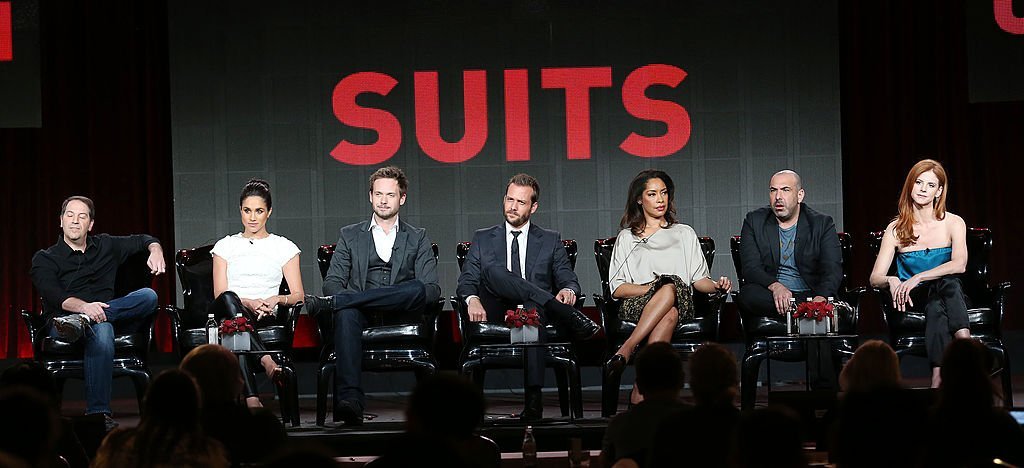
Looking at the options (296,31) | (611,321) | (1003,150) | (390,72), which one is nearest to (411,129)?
(390,72)

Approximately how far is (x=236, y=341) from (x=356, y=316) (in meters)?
0.56

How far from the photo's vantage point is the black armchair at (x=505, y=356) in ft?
18.3

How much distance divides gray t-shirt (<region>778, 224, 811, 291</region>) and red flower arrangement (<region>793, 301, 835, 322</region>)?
66 cm

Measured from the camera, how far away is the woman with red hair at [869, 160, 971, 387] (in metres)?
5.76

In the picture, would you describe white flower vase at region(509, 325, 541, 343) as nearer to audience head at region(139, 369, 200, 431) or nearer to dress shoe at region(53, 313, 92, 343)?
dress shoe at region(53, 313, 92, 343)

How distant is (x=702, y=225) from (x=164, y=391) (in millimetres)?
5149

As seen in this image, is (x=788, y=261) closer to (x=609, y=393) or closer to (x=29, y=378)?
(x=609, y=393)

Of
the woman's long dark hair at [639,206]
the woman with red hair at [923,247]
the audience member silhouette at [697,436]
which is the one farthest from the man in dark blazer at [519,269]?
the audience member silhouette at [697,436]

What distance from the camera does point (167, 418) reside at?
9.04 ft

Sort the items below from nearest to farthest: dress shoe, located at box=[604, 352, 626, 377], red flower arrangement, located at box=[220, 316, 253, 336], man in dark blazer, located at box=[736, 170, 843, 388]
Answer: red flower arrangement, located at box=[220, 316, 253, 336] < dress shoe, located at box=[604, 352, 626, 377] < man in dark blazer, located at box=[736, 170, 843, 388]

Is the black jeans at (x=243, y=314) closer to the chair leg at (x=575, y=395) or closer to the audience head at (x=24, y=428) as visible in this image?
the chair leg at (x=575, y=395)

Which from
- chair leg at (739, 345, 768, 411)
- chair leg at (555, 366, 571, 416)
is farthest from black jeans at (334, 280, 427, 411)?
chair leg at (739, 345, 768, 411)

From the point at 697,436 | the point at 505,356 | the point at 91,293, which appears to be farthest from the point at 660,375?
the point at 91,293

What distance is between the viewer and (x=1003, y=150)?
792cm
